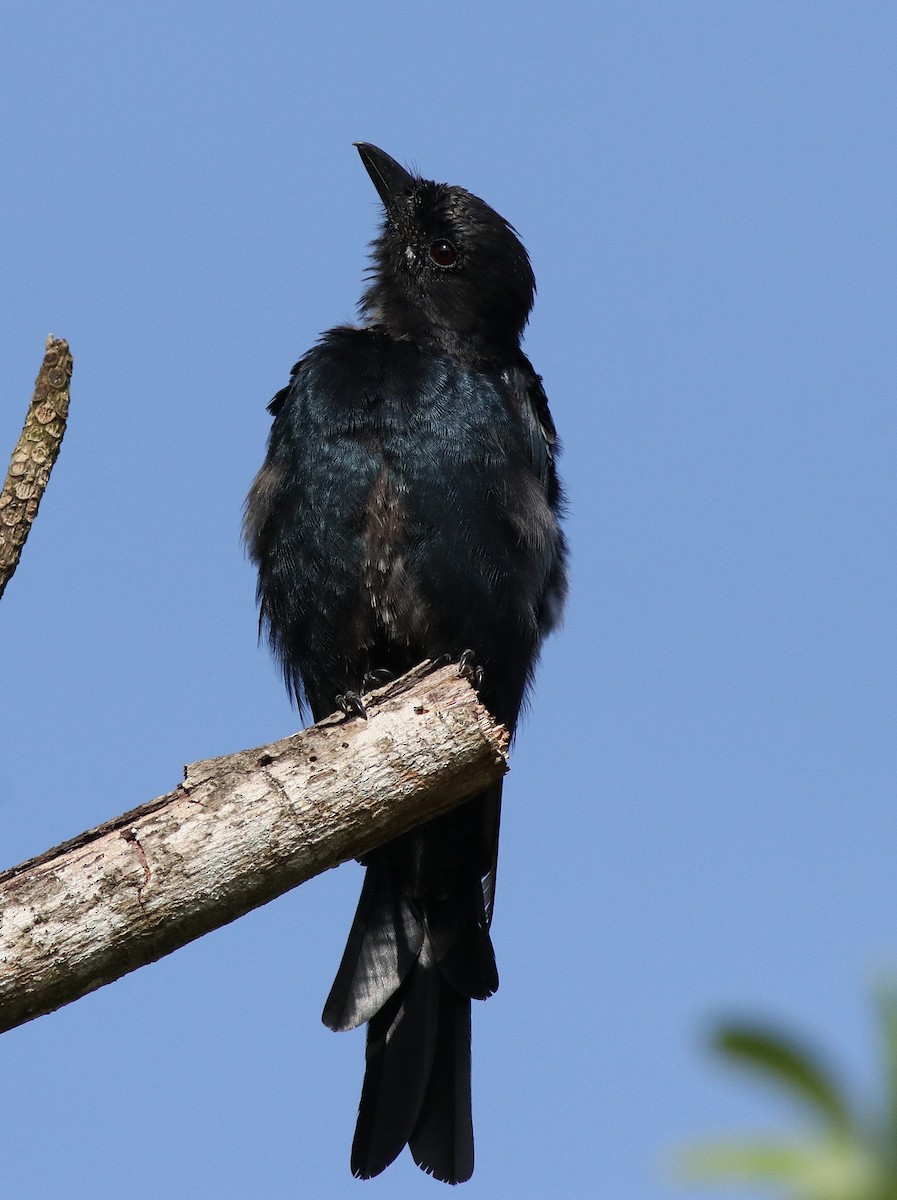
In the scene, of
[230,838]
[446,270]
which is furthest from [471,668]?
[446,270]

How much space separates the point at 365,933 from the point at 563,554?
176 centimetres

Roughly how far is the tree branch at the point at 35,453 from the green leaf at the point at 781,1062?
3.24 m

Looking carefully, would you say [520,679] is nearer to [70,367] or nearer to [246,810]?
[246,810]

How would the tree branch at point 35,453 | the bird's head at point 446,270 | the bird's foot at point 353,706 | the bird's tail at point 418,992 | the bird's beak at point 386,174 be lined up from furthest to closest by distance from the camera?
the bird's beak at point 386,174 → the bird's head at point 446,270 → the bird's tail at point 418,992 → the bird's foot at point 353,706 → the tree branch at point 35,453

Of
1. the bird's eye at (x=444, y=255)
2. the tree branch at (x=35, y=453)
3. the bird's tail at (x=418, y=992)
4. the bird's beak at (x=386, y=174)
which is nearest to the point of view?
the tree branch at (x=35, y=453)

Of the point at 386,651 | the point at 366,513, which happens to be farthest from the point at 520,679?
the point at 366,513

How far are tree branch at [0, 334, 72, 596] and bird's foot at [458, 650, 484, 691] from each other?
1635mm

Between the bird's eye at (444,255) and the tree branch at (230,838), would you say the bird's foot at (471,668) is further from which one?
the bird's eye at (444,255)

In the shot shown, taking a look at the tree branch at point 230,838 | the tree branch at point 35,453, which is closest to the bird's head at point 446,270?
the tree branch at point 230,838

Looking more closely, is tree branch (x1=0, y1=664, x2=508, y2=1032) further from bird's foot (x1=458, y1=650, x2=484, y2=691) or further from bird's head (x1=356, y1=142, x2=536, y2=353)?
bird's head (x1=356, y1=142, x2=536, y2=353)

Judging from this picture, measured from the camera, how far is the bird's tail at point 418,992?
4.99m

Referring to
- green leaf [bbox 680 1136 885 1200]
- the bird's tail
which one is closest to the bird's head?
the bird's tail

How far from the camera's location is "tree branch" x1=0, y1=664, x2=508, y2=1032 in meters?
3.47

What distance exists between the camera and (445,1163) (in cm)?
493
